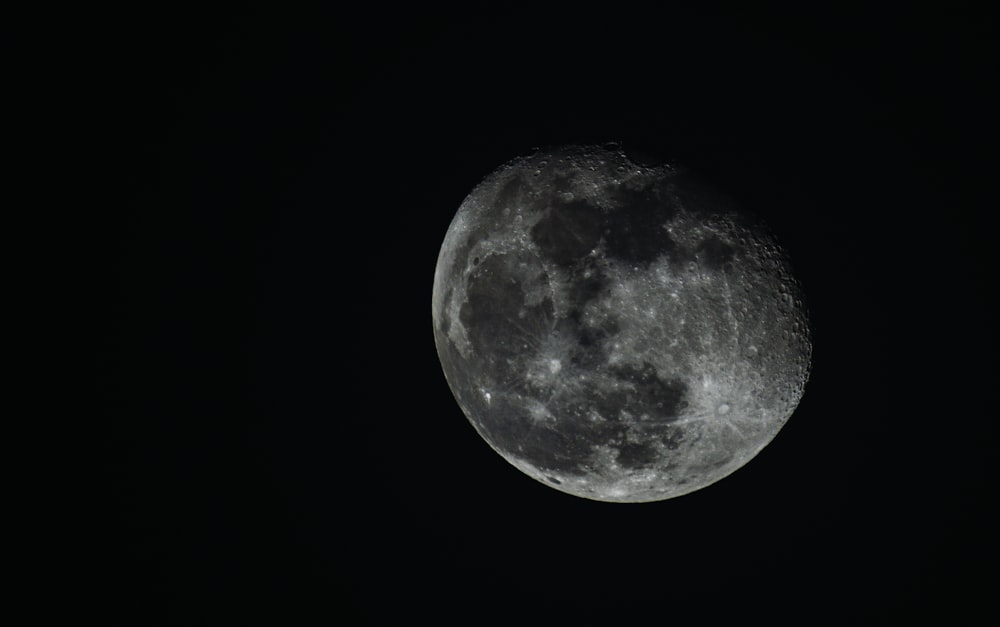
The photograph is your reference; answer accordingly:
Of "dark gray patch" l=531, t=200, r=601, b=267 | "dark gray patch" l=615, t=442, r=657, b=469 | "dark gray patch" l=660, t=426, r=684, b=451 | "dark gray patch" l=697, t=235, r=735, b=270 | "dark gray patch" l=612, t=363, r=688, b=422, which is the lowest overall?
"dark gray patch" l=615, t=442, r=657, b=469

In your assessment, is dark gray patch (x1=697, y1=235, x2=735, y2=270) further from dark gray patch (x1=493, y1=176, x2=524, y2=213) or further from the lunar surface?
dark gray patch (x1=493, y1=176, x2=524, y2=213)

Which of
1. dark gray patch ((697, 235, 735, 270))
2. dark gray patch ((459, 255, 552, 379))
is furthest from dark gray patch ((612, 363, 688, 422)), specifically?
dark gray patch ((697, 235, 735, 270))

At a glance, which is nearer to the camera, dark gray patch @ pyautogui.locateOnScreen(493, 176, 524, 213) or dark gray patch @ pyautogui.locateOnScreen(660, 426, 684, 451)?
dark gray patch @ pyautogui.locateOnScreen(660, 426, 684, 451)

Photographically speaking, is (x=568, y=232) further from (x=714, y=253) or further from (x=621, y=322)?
(x=714, y=253)

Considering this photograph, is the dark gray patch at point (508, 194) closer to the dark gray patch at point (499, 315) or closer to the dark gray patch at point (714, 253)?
the dark gray patch at point (499, 315)

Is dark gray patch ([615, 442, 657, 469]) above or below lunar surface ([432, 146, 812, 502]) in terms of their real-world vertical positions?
below

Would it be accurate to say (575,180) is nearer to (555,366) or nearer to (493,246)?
(493,246)

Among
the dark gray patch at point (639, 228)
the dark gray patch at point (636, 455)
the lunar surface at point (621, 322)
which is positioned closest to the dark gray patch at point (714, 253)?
the lunar surface at point (621, 322)

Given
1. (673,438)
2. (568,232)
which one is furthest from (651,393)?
(568,232)
